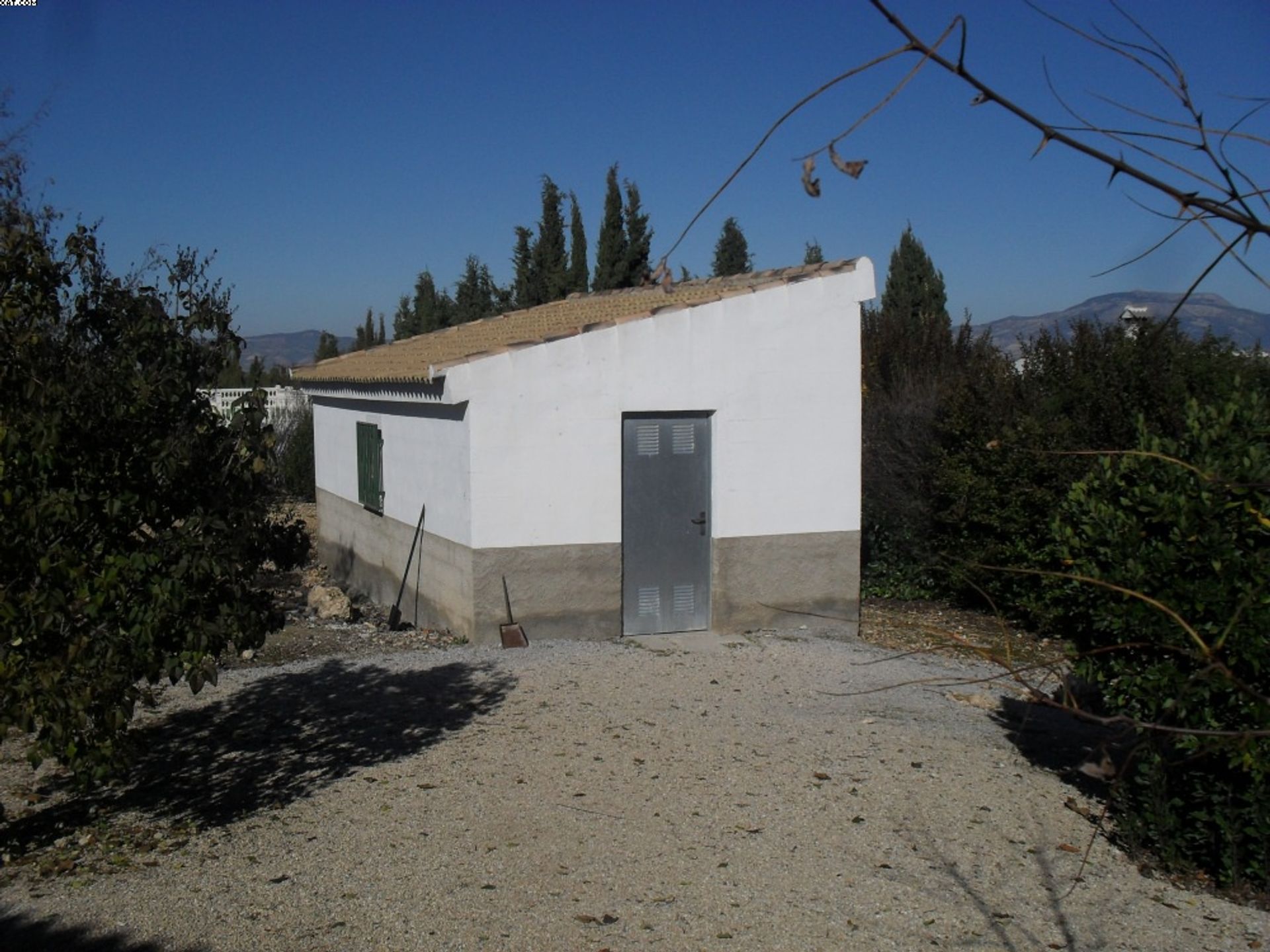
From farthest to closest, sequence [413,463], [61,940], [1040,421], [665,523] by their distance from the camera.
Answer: [1040,421] → [413,463] → [665,523] → [61,940]

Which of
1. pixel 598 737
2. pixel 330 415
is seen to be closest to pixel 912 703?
pixel 598 737

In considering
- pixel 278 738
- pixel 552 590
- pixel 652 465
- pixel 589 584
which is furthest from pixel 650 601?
pixel 278 738

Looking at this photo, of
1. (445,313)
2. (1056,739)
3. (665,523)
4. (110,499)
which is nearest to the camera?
(110,499)

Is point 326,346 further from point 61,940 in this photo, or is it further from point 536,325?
point 61,940

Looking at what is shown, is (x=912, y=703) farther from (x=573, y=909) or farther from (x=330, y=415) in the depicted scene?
(x=330, y=415)

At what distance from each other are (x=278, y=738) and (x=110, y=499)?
2.88m

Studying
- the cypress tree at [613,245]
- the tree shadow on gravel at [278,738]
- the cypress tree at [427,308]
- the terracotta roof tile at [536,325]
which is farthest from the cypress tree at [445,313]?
the tree shadow on gravel at [278,738]

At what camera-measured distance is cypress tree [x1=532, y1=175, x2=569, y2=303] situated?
27938 mm

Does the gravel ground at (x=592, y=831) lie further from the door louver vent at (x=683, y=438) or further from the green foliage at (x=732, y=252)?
the green foliage at (x=732, y=252)

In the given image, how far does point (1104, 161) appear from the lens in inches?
61.7

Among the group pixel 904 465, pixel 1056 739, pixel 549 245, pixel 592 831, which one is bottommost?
pixel 1056 739

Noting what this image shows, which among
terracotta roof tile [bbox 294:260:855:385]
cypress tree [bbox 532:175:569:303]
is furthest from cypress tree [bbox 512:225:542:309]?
terracotta roof tile [bbox 294:260:855:385]

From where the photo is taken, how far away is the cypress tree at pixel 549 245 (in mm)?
27938

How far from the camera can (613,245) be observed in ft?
86.6
